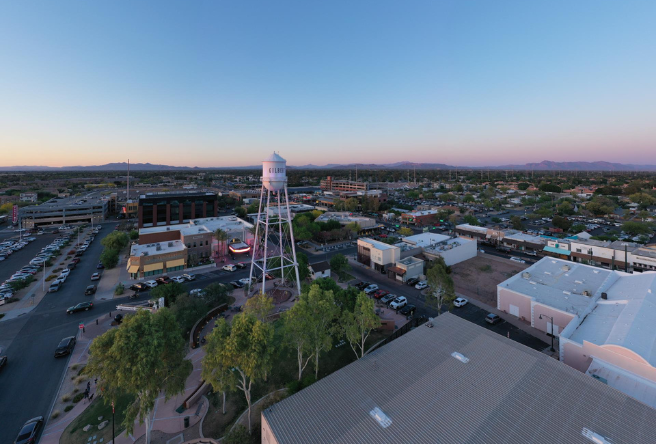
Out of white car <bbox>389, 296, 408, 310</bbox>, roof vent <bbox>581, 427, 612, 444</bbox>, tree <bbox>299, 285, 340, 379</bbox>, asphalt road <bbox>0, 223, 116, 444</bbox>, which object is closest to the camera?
roof vent <bbox>581, 427, 612, 444</bbox>


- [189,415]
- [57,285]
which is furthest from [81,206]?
[189,415]

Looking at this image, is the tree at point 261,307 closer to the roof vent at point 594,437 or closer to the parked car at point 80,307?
the roof vent at point 594,437

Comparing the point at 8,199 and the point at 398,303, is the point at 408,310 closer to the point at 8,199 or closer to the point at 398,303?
the point at 398,303

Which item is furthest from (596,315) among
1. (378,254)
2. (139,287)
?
(139,287)

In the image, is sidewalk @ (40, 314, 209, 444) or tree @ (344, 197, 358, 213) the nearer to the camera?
sidewalk @ (40, 314, 209, 444)

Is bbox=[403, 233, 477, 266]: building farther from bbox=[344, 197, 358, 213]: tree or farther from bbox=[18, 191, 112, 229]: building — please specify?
bbox=[18, 191, 112, 229]: building

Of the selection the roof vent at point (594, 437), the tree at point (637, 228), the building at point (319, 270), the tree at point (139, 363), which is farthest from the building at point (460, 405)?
the tree at point (637, 228)

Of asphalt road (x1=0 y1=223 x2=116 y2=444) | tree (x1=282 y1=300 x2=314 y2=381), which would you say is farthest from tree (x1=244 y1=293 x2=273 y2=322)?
asphalt road (x1=0 y1=223 x2=116 y2=444)
